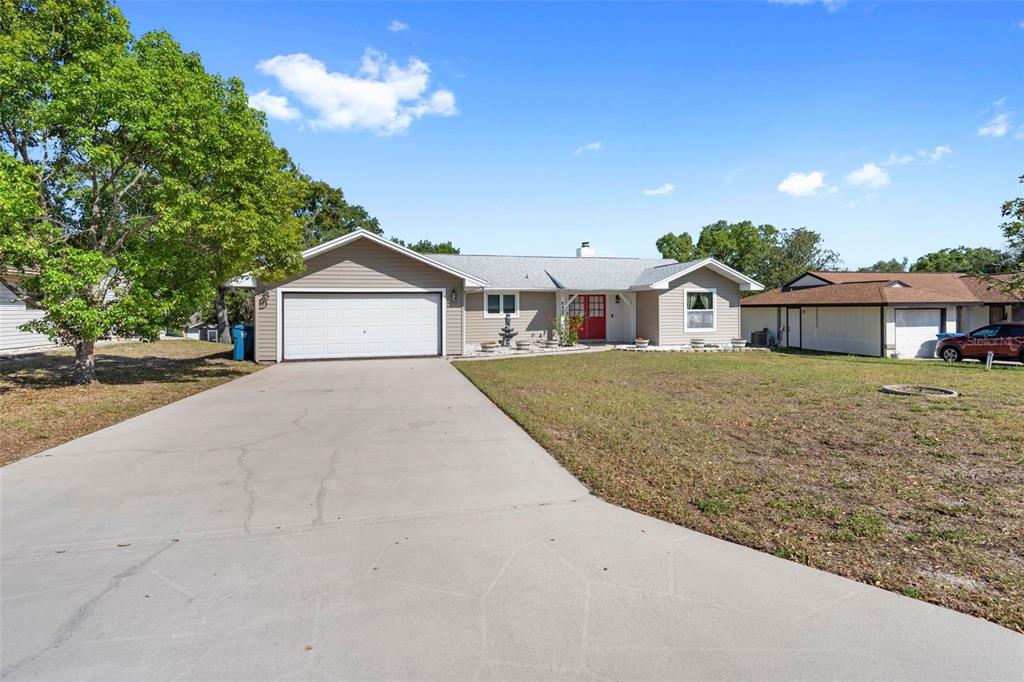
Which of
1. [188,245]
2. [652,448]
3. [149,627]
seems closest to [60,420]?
[188,245]

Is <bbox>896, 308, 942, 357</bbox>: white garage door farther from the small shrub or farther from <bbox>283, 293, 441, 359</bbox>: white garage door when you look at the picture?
<bbox>283, 293, 441, 359</bbox>: white garage door

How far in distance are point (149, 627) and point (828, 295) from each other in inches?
991

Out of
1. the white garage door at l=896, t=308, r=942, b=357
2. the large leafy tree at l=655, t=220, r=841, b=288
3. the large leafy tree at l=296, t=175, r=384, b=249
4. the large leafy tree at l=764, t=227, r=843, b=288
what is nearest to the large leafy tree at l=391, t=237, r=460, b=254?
the large leafy tree at l=296, t=175, r=384, b=249

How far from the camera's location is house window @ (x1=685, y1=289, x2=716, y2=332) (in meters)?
21.8

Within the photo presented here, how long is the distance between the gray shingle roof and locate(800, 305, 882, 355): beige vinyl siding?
6.50 meters

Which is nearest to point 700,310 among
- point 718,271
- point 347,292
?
point 718,271

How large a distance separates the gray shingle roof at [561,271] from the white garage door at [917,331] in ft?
27.4

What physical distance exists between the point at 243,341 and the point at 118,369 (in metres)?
3.60

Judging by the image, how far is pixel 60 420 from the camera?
7.84 metres

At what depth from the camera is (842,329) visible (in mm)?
21688

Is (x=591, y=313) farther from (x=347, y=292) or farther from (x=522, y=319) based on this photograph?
(x=347, y=292)

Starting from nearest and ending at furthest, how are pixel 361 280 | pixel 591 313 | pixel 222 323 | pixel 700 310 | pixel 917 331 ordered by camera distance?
pixel 361 280
pixel 917 331
pixel 700 310
pixel 591 313
pixel 222 323

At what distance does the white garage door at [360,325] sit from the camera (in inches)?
658

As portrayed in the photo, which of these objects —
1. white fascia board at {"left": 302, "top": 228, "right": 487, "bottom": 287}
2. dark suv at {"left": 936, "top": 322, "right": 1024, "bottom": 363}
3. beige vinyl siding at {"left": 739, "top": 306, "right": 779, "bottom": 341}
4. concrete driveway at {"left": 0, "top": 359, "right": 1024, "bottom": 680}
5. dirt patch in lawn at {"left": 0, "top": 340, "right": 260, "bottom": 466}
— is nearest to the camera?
concrete driveway at {"left": 0, "top": 359, "right": 1024, "bottom": 680}
